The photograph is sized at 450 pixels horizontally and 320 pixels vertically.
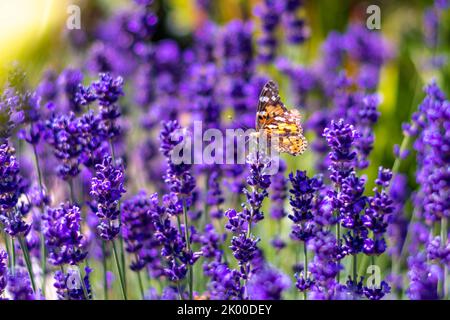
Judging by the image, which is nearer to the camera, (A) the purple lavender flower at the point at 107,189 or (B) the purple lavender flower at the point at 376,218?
(A) the purple lavender flower at the point at 107,189

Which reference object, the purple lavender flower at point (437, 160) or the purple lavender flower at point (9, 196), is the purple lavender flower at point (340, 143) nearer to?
the purple lavender flower at point (437, 160)

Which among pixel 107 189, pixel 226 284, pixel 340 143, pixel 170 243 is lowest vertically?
pixel 226 284

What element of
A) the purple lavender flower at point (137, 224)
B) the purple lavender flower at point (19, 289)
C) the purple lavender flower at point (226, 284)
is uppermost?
the purple lavender flower at point (137, 224)

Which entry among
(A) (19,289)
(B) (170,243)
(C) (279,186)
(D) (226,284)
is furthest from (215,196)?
(A) (19,289)

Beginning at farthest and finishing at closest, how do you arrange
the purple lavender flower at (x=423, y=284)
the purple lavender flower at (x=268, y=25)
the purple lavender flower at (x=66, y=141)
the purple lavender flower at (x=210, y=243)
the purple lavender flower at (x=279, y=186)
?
the purple lavender flower at (x=268, y=25) → the purple lavender flower at (x=279, y=186) → the purple lavender flower at (x=210, y=243) → the purple lavender flower at (x=66, y=141) → the purple lavender flower at (x=423, y=284)

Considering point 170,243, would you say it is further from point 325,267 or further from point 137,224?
point 325,267

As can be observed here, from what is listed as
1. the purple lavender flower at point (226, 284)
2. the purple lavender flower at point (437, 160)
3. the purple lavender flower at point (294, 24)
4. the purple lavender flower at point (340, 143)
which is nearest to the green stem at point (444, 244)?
the purple lavender flower at point (437, 160)
